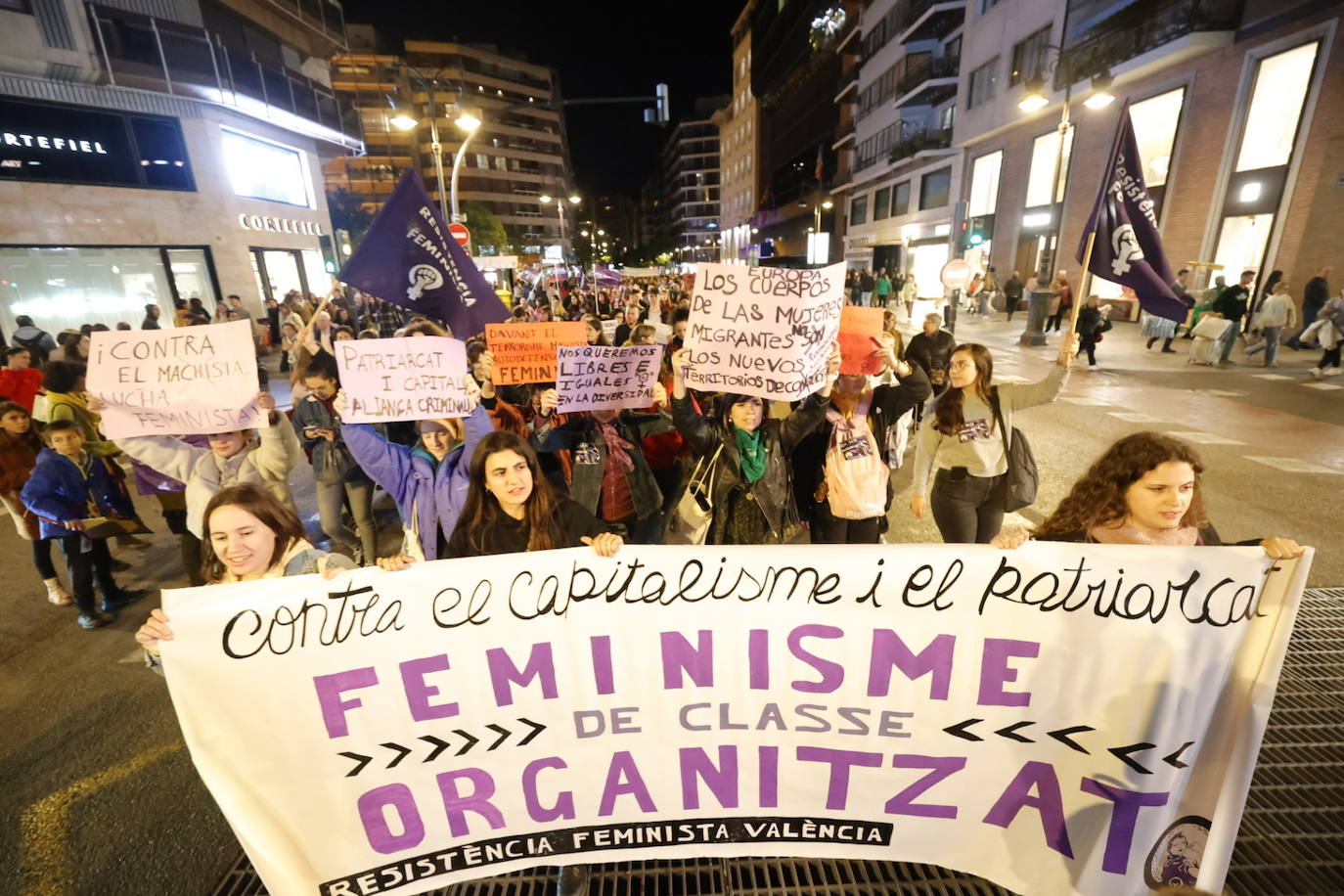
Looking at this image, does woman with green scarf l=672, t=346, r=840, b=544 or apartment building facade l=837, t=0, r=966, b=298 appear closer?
woman with green scarf l=672, t=346, r=840, b=544

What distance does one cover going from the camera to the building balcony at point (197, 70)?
17.1m

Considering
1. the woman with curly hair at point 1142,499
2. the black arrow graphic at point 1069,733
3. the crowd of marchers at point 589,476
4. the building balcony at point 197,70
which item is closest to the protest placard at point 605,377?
the crowd of marchers at point 589,476

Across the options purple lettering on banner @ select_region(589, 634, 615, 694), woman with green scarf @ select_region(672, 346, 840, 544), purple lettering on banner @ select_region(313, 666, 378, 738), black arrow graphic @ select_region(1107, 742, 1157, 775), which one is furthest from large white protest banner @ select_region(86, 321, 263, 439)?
black arrow graphic @ select_region(1107, 742, 1157, 775)

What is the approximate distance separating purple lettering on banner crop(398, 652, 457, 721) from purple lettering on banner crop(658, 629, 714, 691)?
76 cm

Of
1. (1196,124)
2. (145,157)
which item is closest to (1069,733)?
(145,157)

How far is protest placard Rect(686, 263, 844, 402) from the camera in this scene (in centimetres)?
326

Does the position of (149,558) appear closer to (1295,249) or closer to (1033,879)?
(1033,879)

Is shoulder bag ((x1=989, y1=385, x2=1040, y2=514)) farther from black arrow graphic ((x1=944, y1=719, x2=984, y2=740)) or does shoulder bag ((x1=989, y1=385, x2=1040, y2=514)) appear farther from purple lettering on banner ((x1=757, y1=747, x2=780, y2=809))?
purple lettering on banner ((x1=757, y1=747, x2=780, y2=809))

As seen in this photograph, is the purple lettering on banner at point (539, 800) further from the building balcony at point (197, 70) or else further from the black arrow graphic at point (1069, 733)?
the building balcony at point (197, 70)

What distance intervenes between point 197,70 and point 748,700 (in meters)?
26.8

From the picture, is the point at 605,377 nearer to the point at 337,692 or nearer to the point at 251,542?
the point at 251,542

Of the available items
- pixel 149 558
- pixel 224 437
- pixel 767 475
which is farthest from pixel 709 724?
pixel 149 558

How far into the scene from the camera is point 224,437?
374 centimetres

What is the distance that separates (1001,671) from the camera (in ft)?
6.87
